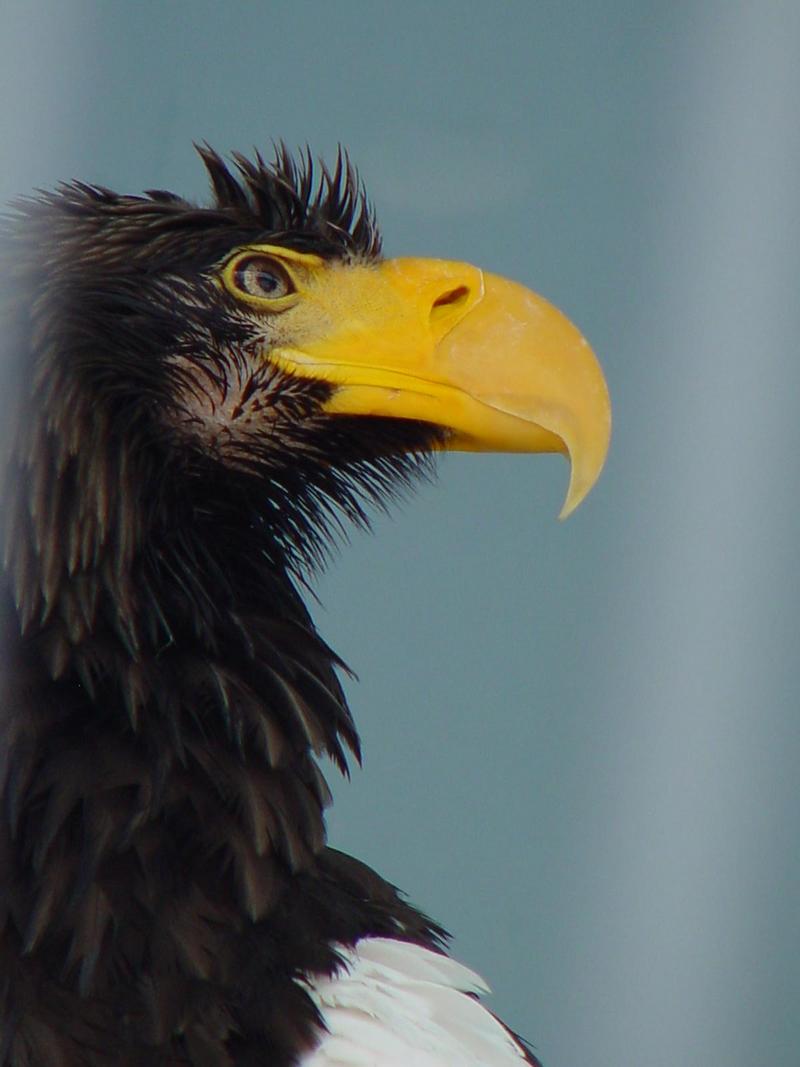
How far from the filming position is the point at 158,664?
1.42 m

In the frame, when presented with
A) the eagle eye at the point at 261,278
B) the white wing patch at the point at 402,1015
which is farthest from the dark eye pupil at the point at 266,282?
the white wing patch at the point at 402,1015

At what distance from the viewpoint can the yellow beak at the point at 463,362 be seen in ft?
4.91

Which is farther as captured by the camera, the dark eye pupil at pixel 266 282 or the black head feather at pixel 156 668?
the dark eye pupil at pixel 266 282

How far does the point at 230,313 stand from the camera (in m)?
1.55

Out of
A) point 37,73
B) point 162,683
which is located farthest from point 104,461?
point 37,73

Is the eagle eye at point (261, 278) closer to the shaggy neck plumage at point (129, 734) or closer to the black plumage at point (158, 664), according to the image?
the black plumage at point (158, 664)

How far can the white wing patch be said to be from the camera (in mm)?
1327

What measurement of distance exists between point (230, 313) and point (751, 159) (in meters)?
1.78

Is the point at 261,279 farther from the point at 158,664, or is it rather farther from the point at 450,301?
the point at 158,664

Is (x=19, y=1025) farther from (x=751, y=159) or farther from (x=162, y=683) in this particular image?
(x=751, y=159)

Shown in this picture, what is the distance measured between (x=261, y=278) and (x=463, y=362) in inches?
9.6

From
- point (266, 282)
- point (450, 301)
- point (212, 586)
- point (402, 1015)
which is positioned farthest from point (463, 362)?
point (402, 1015)

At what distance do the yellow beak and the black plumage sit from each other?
5cm

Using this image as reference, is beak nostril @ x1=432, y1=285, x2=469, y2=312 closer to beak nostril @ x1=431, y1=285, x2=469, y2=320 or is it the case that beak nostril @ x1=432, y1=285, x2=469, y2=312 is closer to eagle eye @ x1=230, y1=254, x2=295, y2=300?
beak nostril @ x1=431, y1=285, x2=469, y2=320
